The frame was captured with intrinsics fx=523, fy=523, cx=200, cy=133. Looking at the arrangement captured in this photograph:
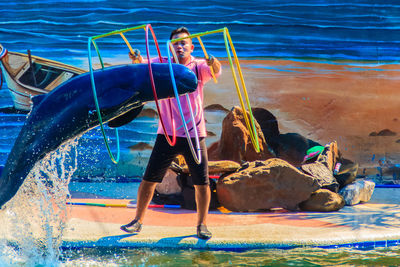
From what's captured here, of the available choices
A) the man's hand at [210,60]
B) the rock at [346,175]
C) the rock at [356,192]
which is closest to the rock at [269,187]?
the rock at [356,192]

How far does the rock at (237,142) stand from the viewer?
744 centimetres

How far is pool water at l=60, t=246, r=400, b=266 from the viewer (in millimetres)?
4129

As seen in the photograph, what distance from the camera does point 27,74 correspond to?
8.71 metres

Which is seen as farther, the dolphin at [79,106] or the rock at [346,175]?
the rock at [346,175]

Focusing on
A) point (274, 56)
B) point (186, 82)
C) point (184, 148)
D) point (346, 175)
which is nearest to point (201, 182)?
point (184, 148)

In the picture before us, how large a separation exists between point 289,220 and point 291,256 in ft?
4.29

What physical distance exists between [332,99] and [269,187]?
3236mm

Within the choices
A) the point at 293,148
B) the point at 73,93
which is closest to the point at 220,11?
the point at 293,148

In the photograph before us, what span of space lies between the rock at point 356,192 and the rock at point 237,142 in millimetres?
1440

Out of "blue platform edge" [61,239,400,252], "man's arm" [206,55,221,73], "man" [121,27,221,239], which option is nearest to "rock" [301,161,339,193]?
"blue platform edge" [61,239,400,252]

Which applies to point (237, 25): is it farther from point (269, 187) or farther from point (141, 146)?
point (269, 187)

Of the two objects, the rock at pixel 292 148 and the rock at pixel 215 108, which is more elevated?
the rock at pixel 215 108

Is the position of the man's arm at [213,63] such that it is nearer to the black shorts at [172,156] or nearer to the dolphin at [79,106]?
the dolphin at [79,106]

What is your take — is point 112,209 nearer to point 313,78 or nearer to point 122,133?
point 122,133
